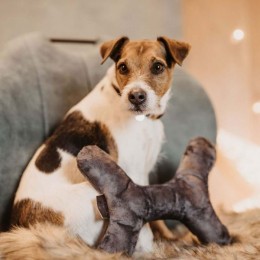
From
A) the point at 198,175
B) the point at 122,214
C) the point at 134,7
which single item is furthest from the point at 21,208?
the point at 134,7

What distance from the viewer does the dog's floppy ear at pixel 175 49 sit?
4.63ft

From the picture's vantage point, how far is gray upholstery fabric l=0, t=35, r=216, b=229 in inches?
57.2

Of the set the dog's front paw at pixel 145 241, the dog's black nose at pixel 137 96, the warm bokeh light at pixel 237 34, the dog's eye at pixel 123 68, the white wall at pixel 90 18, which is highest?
the warm bokeh light at pixel 237 34

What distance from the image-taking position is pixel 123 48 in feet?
4.76

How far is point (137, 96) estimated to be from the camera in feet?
4.20

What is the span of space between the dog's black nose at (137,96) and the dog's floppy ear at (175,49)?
0.21 meters

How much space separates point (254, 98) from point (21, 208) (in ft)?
5.56

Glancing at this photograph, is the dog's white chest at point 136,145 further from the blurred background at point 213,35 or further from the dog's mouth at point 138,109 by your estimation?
the blurred background at point 213,35

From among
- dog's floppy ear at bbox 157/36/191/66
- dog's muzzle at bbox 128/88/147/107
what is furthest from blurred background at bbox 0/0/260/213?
dog's muzzle at bbox 128/88/147/107

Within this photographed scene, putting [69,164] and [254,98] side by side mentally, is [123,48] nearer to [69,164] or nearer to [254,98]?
[69,164]

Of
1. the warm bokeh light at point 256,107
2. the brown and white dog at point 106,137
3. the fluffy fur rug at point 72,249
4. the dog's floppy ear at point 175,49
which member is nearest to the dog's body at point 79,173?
the brown and white dog at point 106,137

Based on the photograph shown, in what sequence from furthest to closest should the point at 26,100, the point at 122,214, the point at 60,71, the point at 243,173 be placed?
the point at 243,173
the point at 60,71
the point at 26,100
the point at 122,214

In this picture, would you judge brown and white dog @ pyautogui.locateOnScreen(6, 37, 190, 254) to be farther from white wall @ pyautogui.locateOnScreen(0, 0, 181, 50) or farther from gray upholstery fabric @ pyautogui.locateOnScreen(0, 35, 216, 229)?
white wall @ pyautogui.locateOnScreen(0, 0, 181, 50)

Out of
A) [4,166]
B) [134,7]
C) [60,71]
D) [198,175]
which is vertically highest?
[134,7]
